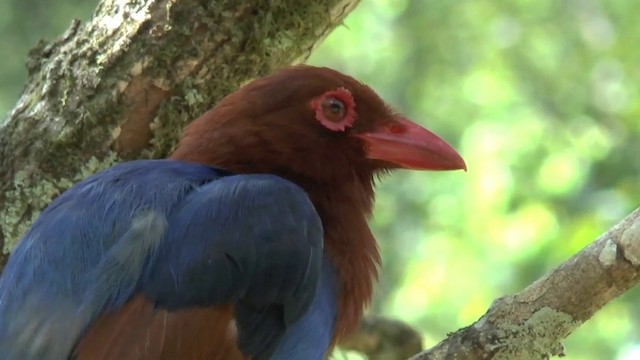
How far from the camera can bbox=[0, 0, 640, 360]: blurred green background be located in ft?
25.0

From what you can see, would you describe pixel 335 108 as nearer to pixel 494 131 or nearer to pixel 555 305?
pixel 555 305

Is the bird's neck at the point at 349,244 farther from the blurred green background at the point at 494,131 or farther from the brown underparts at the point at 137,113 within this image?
the blurred green background at the point at 494,131

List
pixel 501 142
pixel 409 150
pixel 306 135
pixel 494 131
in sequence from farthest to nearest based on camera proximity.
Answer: pixel 494 131, pixel 501 142, pixel 409 150, pixel 306 135

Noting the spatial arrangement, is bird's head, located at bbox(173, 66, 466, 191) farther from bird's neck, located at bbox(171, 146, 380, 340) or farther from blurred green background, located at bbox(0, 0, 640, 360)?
blurred green background, located at bbox(0, 0, 640, 360)

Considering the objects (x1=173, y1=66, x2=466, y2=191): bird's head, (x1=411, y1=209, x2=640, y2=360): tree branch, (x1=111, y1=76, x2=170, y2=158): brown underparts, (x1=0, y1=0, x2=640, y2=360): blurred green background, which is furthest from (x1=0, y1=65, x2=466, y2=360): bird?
(x1=0, y1=0, x2=640, y2=360): blurred green background

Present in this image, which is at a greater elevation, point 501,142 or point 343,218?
point 501,142

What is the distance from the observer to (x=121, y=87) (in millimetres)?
4094

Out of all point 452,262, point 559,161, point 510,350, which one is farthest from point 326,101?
point 452,262

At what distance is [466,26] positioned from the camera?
1064cm

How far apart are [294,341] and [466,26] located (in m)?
7.69

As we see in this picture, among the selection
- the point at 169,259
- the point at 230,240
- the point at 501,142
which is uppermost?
the point at 501,142

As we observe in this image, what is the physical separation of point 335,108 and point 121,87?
829 millimetres

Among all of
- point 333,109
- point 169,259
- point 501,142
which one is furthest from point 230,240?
point 501,142

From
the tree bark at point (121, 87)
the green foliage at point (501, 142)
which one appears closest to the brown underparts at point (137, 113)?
the tree bark at point (121, 87)
